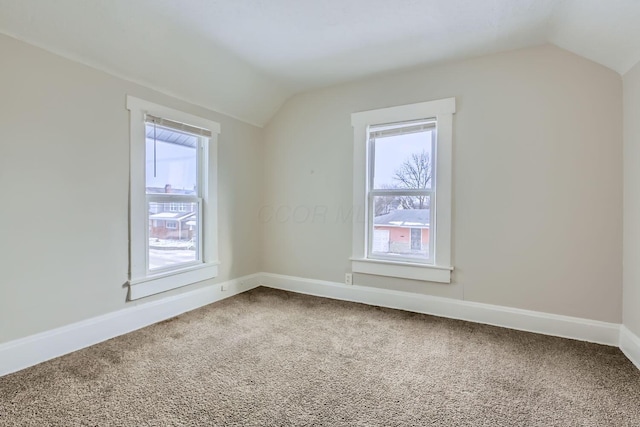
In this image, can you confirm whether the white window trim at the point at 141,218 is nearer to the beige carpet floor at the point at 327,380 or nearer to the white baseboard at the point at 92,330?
the white baseboard at the point at 92,330

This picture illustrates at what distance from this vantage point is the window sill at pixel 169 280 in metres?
2.71

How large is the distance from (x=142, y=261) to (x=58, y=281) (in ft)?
2.00

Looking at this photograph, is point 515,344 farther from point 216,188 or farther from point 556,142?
point 216,188

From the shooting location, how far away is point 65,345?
2.25m

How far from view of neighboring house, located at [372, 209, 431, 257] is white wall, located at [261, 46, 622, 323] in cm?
33

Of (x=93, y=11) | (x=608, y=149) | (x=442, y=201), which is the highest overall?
(x=93, y=11)

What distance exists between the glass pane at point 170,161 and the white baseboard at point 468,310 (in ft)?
5.60

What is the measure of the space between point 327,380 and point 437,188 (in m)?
2.08

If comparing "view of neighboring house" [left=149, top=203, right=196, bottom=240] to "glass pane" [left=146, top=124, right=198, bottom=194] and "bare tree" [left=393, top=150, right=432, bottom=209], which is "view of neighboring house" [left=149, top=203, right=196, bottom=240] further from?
"bare tree" [left=393, top=150, right=432, bottom=209]

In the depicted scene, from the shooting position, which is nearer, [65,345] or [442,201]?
[65,345]

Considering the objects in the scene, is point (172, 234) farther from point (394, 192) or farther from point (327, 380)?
point (394, 192)

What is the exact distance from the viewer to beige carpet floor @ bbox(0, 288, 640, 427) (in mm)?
1595

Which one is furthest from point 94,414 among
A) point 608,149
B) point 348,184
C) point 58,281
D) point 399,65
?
point 608,149

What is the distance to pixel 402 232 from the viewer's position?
3.34 meters
